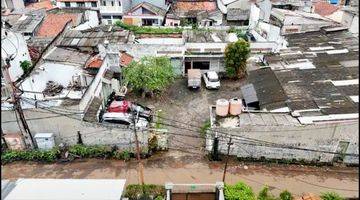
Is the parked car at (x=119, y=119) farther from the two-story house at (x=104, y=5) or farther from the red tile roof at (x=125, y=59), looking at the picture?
the two-story house at (x=104, y=5)

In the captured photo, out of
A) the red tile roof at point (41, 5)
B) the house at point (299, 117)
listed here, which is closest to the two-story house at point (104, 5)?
the red tile roof at point (41, 5)

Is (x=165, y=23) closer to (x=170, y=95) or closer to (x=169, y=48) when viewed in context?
(x=169, y=48)

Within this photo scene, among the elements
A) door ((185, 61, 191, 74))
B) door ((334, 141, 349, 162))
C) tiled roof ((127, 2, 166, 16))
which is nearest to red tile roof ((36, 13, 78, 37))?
tiled roof ((127, 2, 166, 16))

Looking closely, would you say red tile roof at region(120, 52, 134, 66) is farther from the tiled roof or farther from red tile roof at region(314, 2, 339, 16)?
red tile roof at region(314, 2, 339, 16)

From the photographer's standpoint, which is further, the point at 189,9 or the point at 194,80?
the point at 189,9

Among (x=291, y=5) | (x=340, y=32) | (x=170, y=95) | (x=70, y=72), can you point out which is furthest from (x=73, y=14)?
(x=340, y=32)

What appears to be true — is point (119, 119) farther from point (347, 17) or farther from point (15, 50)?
point (347, 17)

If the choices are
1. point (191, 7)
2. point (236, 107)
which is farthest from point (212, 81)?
point (191, 7)
